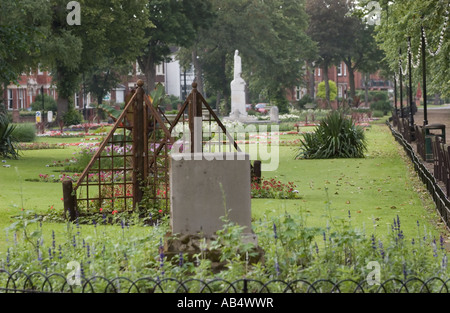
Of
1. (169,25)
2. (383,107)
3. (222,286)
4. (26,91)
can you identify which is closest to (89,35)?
(169,25)

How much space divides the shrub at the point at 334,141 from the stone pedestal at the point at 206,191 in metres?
17.6

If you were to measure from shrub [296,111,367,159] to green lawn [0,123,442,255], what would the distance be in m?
0.62

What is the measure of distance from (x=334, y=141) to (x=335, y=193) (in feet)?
31.9

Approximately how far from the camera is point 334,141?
2525 centimetres

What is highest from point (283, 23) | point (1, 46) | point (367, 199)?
point (283, 23)

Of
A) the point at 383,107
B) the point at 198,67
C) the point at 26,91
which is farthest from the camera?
the point at 198,67

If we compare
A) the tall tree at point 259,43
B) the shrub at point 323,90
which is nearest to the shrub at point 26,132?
the tall tree at point 259,43

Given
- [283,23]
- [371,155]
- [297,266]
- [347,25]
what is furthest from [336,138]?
[347,25]

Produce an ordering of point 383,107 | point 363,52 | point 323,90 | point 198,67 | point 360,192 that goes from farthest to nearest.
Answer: point 323,90 → point 363,52 → point 198,67 → point 383,107 → point 360,192

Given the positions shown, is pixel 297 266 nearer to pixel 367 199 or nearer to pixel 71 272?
pixel 71 272

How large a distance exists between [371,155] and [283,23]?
166 feet

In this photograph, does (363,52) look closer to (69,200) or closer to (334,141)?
(334,141)

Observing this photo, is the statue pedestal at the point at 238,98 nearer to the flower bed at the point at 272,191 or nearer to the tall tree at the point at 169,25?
the tall tree at the point at 169,25

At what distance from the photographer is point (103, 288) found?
6.36 meters
